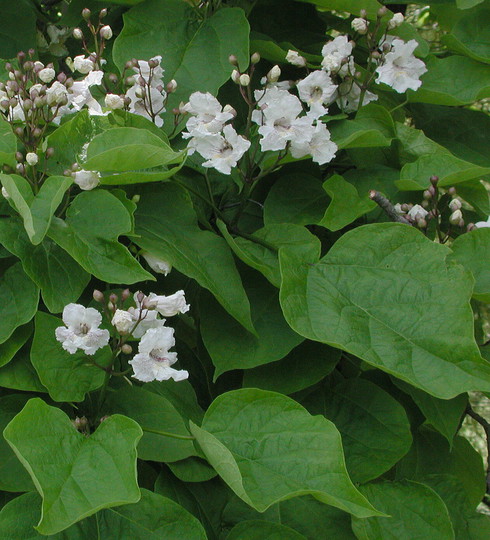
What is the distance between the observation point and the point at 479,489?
131cm

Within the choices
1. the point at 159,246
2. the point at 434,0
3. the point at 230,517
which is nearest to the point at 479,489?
the point at 230,517

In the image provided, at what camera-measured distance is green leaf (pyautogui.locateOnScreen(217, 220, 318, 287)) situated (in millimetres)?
1051

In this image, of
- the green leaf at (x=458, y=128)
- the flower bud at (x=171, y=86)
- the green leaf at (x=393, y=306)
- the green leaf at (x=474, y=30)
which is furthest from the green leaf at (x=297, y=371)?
the green leaf at (x=474, y=30)

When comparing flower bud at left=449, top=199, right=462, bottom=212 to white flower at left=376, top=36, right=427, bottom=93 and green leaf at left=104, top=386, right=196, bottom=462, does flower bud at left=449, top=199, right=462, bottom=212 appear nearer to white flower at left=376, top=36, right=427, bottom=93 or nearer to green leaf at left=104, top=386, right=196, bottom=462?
white flower at left=376, top=36, right=427, bottom=93

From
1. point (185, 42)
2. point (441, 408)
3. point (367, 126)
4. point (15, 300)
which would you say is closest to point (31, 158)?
point (15, 300)

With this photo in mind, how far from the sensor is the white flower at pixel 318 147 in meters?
1.05

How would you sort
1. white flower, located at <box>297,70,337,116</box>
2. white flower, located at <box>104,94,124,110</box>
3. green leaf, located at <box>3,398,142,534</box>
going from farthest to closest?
1. white flower, located at <box>297,70,337,116</box>
2. white flower, located at <box>104,94,124,110</box>
3. green leaf, located at <box>3,398,142,534</box>

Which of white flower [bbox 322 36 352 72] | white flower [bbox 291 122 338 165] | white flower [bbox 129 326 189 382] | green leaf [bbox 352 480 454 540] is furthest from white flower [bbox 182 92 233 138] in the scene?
green leaf [bbox 352 480 454 540]

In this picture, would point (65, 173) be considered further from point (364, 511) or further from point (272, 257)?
point (364, 511)

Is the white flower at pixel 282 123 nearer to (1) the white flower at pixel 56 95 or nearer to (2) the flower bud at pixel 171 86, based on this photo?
(2) the flower bud at pixel 171 86

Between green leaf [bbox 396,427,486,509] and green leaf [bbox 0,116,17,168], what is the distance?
0.74 meters

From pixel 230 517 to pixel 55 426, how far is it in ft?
1.03

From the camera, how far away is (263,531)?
3.12 ft

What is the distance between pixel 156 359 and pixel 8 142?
13.7 inches
